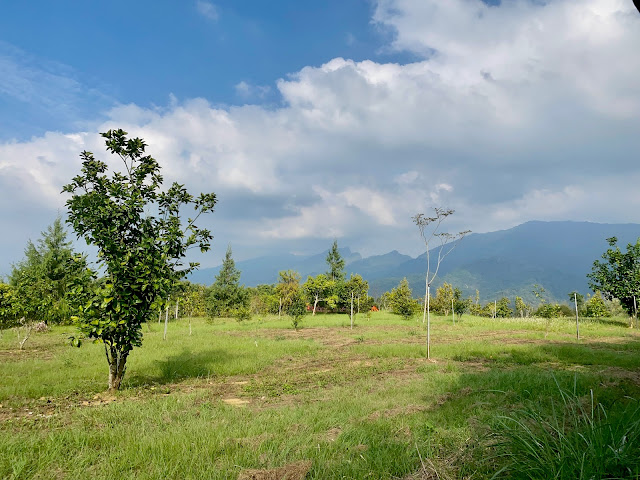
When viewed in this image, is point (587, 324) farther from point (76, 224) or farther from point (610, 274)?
point (76, 224)

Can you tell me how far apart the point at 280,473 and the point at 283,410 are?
3.37 meters

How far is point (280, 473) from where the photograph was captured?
392 centimetres

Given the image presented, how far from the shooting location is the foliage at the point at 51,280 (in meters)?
8.89

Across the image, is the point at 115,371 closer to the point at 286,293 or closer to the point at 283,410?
the point at 283,410

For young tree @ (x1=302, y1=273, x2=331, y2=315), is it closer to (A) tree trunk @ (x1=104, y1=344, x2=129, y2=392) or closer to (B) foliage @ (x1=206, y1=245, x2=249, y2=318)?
(B) foliage @ (x1=206, y1=245, x2=249, y2=318)

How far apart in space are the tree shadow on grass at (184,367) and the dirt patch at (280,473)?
25.7ft

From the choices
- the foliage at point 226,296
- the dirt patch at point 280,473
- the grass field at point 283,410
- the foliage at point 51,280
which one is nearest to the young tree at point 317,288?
the foliage at point 226,296

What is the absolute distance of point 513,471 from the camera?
3.23 m

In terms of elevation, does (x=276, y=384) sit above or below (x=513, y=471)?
below

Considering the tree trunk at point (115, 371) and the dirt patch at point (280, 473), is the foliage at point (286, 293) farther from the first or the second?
the dirt patch at point (280, 473)

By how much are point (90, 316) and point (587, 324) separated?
37.5 m

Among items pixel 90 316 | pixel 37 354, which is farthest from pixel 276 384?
pixel 37 354

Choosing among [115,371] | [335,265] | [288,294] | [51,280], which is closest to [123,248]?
[115,371]

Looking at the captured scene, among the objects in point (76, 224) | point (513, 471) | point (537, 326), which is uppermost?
point (76, 224)
